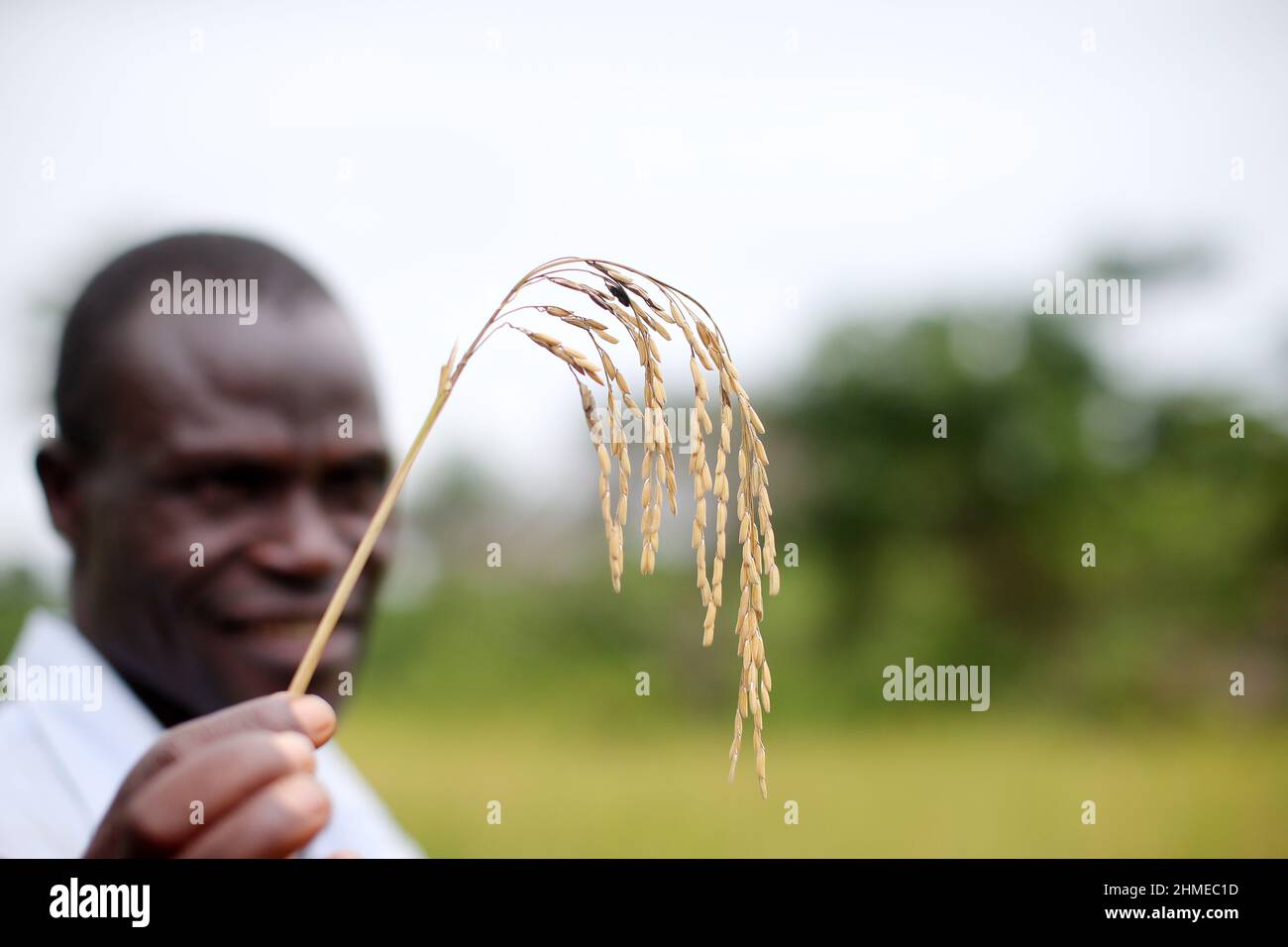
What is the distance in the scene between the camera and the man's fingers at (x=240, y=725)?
0.91 metres

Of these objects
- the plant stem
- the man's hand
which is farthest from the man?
the plant stem

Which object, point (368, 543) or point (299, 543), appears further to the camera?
point (299, 543)

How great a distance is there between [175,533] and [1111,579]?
304 inches

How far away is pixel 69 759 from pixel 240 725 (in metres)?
0.67

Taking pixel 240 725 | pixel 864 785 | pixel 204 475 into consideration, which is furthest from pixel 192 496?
pixel 864 785

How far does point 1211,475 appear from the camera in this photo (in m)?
7.83

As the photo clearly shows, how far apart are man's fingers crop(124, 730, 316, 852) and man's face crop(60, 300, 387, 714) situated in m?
0.66

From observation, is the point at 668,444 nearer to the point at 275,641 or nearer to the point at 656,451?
the point at 656,451

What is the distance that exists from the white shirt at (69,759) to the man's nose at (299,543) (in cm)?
29

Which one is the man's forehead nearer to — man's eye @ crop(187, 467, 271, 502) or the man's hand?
man's eye @ crop(187, 467, 271, 502)

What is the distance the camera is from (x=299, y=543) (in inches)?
61.2

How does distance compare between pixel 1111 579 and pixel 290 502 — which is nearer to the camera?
pixel 290 502
